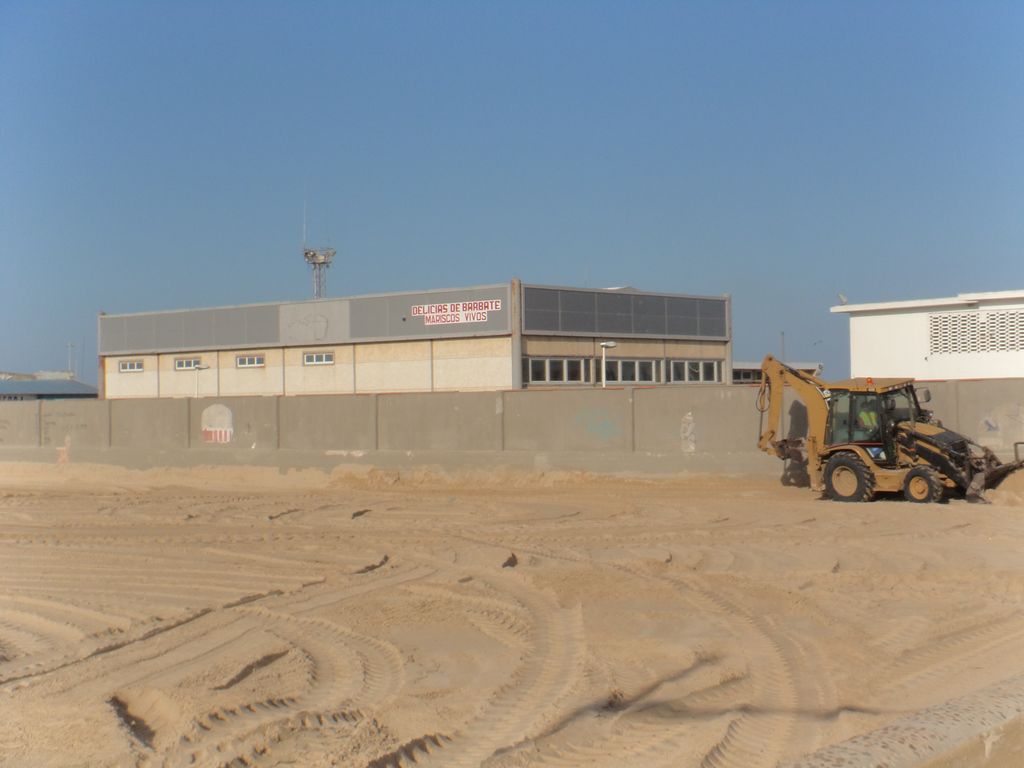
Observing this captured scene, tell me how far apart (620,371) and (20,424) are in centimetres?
2311

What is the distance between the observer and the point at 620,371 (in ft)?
149

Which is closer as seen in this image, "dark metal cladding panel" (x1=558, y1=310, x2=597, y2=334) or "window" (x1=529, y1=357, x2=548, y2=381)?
"window" (x1=529, y1=357, x2=548, y2=381)

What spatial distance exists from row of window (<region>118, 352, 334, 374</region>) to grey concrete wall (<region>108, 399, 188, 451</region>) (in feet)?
47.8

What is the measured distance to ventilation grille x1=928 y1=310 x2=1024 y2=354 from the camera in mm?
33125

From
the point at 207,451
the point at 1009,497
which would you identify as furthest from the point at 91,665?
the point at 207,451

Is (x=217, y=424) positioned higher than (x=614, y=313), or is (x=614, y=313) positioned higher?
(x=614, y=313)

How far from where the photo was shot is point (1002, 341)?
33.4m

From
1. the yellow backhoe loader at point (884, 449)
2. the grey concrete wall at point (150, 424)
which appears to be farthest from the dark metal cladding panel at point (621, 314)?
the yellow backhoe loader at point (884, 449)

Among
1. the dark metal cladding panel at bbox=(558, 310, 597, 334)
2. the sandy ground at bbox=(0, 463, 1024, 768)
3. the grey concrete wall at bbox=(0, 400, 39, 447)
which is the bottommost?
the sandy ground at bbox=(0, 463, 1024, 768)

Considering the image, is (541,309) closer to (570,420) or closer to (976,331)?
(976,331)

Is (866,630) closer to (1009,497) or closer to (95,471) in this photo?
(1009,497)

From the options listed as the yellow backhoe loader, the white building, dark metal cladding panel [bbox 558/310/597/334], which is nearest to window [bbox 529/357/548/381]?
dark metal cladding panel [bbox 558/310/597/334]

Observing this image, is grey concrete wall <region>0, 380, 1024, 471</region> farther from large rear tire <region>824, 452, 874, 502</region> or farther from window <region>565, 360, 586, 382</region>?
window <region>565, 360, 586, 382</region>

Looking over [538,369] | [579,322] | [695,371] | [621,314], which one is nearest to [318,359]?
[538,369]
